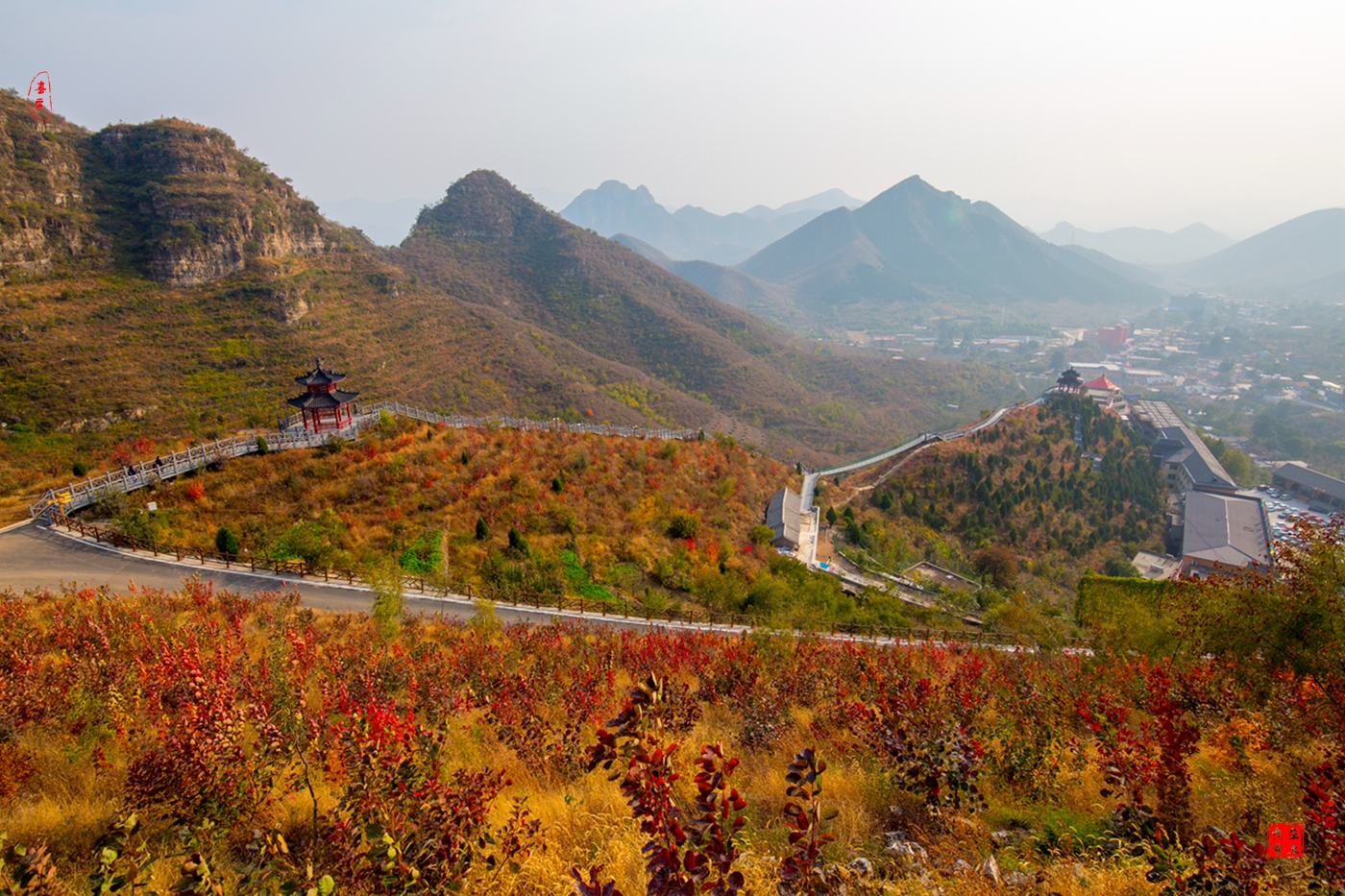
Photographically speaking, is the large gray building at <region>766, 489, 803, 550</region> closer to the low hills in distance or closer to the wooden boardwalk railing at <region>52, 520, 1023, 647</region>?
the wooden boardwalk railing at <region>52, 520, 1023, 647</region>

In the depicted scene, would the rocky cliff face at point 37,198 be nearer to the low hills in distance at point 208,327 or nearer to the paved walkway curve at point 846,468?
the low hills in distance at point 208,327

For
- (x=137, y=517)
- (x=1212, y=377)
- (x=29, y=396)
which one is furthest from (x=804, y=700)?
(x=1212, y=377)

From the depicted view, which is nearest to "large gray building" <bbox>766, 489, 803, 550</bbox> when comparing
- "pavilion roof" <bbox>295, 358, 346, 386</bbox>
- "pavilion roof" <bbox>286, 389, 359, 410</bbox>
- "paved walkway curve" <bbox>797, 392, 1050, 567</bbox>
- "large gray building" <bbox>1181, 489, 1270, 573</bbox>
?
"paved walkway curve" <bbox>797, 392, 1050, 567</bbox>

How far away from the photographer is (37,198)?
40.2m

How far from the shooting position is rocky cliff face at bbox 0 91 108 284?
37406 mm

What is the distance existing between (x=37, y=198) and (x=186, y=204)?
8.20 m

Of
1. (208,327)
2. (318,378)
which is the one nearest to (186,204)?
(208,327)

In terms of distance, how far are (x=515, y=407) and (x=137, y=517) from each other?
121ft

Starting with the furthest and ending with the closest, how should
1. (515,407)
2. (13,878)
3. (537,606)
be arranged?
(515,407), (537,606), (13,878)

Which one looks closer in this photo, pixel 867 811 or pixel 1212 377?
pixel 867 811

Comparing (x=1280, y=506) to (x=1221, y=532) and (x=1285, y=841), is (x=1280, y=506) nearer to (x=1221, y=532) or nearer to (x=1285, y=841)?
(x=1221, y=532)

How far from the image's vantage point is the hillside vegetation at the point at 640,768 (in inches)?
144

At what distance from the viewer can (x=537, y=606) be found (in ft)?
60.0

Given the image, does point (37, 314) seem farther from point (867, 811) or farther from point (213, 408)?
point (867, 811)
